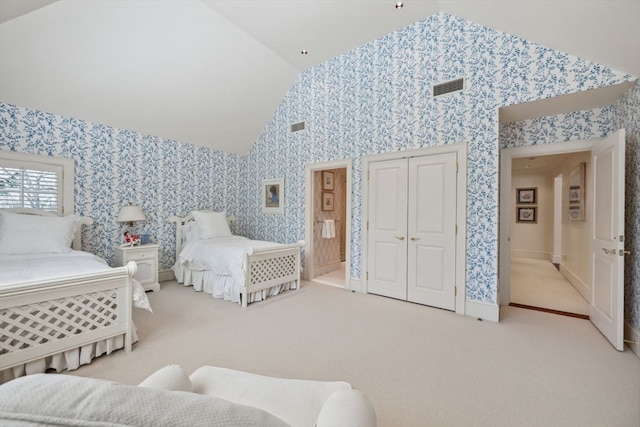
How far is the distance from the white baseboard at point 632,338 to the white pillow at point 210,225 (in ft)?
17.1

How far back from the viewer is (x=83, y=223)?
12.6 feet

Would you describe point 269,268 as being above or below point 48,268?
below

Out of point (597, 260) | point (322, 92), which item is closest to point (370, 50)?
point (322, 92)

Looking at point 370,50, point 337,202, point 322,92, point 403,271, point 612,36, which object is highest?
point 370,50

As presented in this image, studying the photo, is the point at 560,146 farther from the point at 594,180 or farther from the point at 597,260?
the point at 597,260

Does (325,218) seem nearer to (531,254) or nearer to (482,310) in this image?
(482,310)

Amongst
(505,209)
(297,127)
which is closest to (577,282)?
(505,209)

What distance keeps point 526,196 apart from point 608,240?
556 centimetres

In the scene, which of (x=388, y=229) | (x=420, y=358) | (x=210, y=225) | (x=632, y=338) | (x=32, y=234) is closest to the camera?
(x=420, y=358)

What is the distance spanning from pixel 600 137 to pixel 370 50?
3.09m

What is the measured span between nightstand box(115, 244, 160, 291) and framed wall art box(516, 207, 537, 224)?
8.72 metres

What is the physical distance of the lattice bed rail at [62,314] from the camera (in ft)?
6.16

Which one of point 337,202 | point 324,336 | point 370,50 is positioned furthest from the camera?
point 337,202

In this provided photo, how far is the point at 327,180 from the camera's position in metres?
5.65
